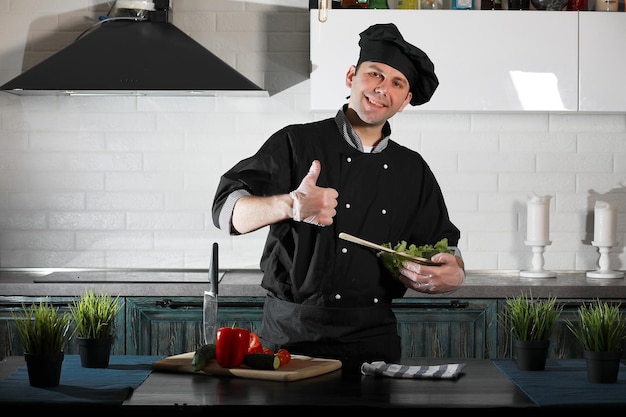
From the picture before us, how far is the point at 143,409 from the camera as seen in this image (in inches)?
94.1

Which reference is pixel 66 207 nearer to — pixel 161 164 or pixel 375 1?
pixel 161 164

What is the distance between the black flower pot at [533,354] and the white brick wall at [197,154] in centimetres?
224

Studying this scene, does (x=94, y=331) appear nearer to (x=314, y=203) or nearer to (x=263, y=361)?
(x=263, y=361)

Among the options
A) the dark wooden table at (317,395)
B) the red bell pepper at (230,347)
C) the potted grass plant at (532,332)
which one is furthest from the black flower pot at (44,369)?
the potted grass plant at (532,332)

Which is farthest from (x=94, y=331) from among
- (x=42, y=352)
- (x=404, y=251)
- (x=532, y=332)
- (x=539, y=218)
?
(x=539, y=218)

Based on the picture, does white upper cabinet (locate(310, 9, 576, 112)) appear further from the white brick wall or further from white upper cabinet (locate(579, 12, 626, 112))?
the white brick wall

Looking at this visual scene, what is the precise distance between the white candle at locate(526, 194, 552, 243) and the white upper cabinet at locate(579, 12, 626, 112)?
55 centimetres

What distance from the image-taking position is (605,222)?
16.1 feet

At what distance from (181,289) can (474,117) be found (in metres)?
1.82

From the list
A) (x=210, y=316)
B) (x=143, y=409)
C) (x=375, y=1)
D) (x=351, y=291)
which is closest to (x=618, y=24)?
(x=375, y=1)

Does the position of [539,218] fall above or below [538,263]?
above

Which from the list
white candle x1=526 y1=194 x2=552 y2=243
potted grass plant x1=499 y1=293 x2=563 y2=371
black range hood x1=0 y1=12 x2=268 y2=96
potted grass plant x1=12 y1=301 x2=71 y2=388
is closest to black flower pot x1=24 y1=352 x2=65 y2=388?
potted grass plant x1=12 y1=301 x2=71 y2=388

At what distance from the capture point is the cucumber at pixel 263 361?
271 centimetres

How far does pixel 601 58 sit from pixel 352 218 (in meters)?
2.04
